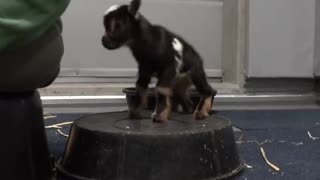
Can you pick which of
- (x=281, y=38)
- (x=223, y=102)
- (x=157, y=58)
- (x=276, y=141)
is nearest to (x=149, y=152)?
(x=157, y=58)

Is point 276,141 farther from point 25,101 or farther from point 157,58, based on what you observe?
point 25,101

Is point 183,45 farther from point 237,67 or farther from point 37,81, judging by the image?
point 237,67

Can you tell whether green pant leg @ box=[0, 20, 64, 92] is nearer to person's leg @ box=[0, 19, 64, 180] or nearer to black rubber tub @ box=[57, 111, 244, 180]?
person's leg @ box=[0, 19, 64, 180]

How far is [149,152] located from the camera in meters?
1.03

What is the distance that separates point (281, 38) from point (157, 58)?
56.0 inches

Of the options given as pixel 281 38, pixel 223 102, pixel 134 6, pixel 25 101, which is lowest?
pixel 223 102

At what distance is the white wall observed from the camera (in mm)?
2367

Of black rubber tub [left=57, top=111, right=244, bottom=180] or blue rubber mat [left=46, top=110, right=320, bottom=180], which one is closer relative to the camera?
black rubber tub [left=57, top=111, right=244, bottom=180]

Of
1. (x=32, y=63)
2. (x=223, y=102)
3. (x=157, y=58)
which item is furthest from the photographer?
(x=223, y=102)

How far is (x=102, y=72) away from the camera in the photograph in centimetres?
236

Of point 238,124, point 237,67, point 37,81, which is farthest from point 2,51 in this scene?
point 237,67

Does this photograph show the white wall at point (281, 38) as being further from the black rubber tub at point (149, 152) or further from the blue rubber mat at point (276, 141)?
the black rubber tub at point (149, 152)

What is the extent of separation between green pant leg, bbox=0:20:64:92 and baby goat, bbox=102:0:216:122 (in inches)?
4.2

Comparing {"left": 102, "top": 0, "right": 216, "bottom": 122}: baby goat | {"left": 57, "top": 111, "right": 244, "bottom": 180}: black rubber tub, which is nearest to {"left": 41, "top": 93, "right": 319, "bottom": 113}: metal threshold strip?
{"left": 102, "top": 0, "right": 216, "bottom": 122}: baby goat
